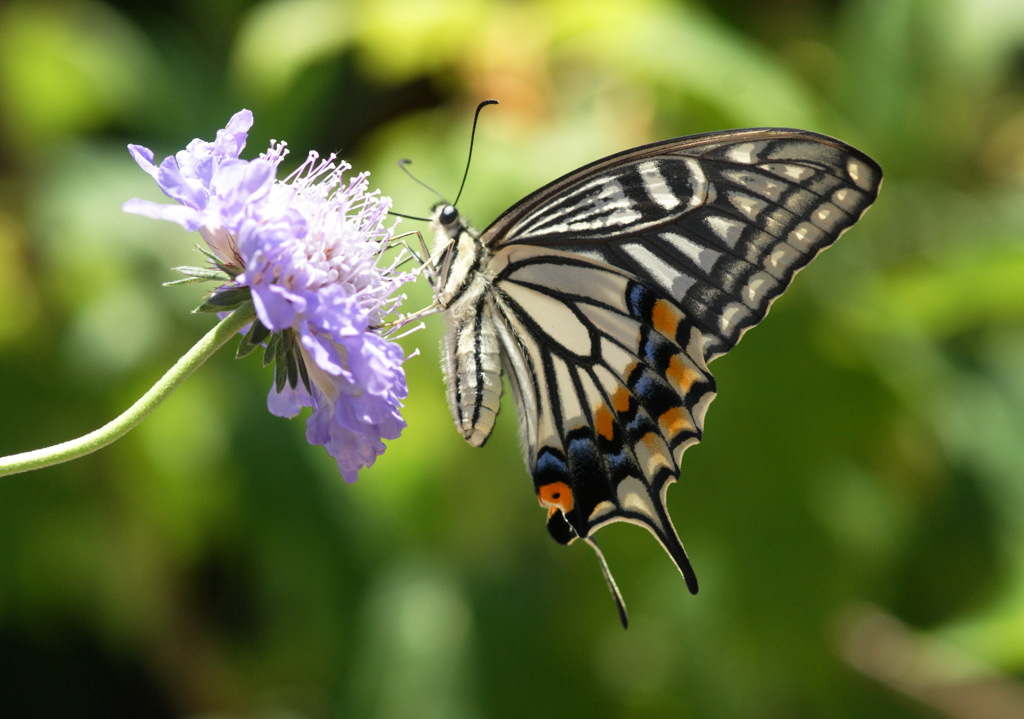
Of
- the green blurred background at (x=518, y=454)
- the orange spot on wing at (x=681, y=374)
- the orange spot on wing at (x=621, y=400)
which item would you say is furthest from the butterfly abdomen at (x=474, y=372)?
the green blurred background at (x=518, y=454)

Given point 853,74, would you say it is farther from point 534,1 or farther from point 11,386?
point 11,386

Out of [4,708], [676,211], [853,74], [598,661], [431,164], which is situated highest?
[853,74]

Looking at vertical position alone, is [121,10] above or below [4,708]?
above

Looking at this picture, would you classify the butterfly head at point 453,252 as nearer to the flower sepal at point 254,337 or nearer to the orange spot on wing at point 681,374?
the orange spot on wing at point 681,374

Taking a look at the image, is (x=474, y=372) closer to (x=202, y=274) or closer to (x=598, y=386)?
(x=598, y=386)

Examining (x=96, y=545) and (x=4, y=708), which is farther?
(x=4, y=708)

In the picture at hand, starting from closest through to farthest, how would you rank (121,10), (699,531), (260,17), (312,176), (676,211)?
(312,176)
(676,211)
(699,531)
(260,17)
(121,10)

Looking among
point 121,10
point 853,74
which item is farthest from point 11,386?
point 853,74
